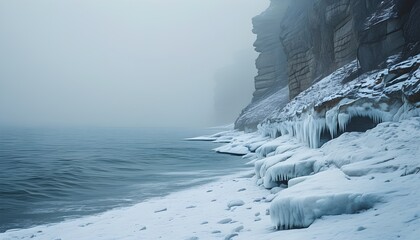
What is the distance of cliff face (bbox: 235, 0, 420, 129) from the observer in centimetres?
1469

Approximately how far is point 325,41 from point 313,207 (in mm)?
33483

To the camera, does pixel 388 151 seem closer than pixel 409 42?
Yes

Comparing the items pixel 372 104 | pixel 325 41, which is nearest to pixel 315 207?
pixel 372 104

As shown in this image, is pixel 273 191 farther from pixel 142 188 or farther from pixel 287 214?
pixel 142 188

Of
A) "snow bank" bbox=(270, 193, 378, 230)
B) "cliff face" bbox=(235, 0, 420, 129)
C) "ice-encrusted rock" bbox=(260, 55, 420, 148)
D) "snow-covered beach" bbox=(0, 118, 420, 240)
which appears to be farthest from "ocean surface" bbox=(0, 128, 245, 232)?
"cliff face" bbox=(235, 0, 420, 129)

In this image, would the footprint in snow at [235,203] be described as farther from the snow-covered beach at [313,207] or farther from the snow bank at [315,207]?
the snow bank at [315,207]

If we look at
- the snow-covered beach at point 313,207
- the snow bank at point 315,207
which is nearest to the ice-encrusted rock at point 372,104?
the snow-covered beach at point 313,207

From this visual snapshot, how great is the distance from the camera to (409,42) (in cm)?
1369

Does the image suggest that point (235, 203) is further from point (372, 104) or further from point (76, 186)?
point (76, 186)

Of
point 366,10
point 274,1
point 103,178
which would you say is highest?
point 274,1

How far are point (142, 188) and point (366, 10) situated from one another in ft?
73.8

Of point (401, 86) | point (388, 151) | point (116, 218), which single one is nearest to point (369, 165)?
point (388, 151)

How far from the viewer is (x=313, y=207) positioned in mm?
5777

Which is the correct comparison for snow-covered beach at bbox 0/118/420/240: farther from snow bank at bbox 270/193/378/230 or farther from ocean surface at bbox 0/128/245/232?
ocean surface at bbox 0/128/245/232
